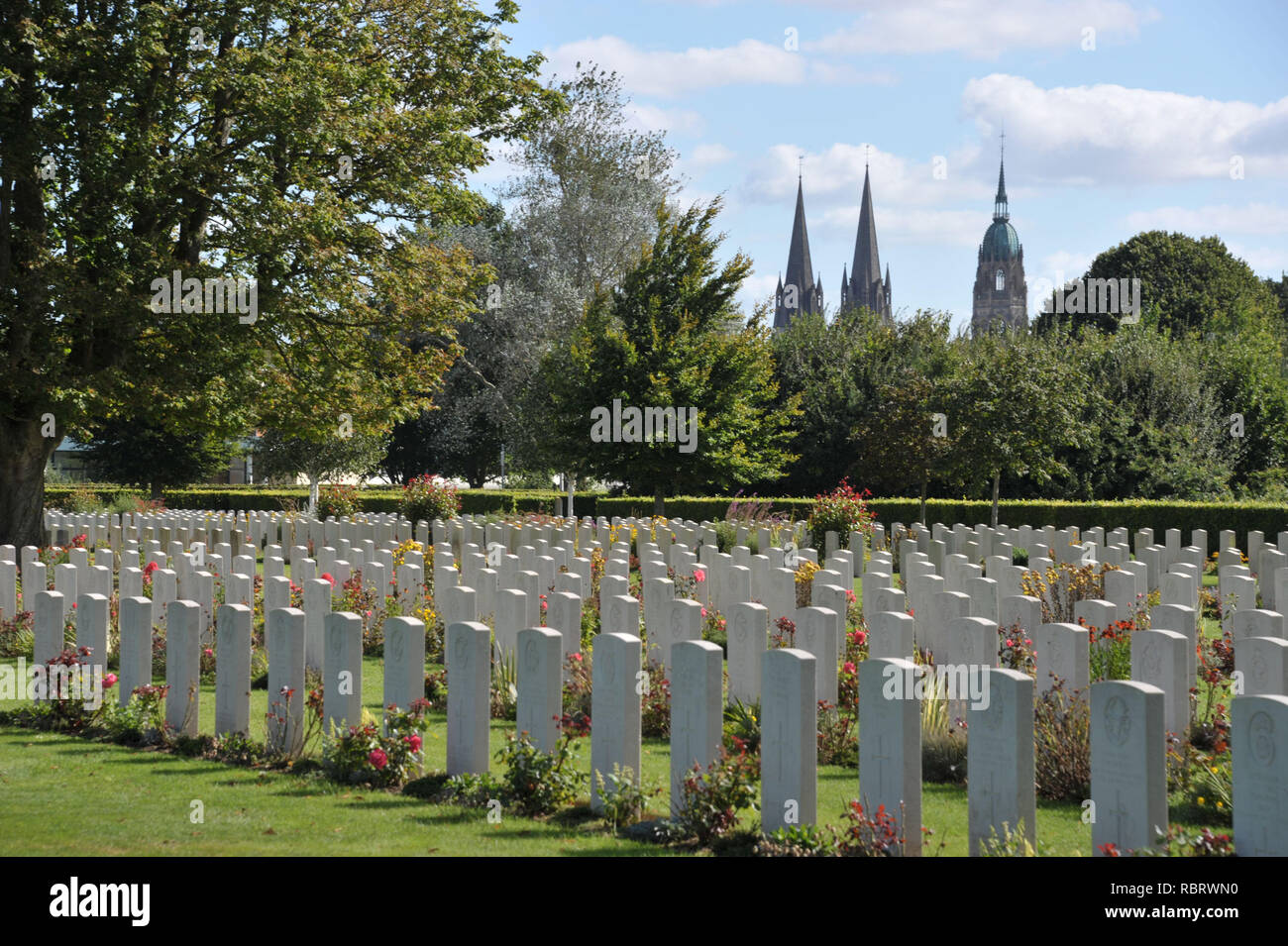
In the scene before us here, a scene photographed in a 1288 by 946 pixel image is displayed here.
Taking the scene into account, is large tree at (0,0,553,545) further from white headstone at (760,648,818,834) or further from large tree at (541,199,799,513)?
white headstone at (760,648,818,834)

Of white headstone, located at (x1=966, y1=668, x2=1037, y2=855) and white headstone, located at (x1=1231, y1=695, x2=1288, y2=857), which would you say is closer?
white headstone, located at (x1=1231, y1=695, x2=1288, y2=857)

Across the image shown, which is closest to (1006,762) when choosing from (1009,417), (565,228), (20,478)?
(20,478)

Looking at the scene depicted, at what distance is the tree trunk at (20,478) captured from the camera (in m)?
16.3

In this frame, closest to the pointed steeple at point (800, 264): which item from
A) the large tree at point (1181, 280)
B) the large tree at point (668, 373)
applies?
the large tree at point (1181, 280)

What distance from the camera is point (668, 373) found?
79.8 ft

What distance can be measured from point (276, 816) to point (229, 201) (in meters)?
12.0

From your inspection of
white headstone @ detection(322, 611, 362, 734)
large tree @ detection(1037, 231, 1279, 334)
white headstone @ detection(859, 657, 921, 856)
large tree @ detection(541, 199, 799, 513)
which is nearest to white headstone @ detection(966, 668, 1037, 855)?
white headstone @ detection(859, 657, 921, 856)

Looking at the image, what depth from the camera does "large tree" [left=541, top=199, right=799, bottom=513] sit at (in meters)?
24.4

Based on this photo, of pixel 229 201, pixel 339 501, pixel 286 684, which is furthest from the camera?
pixel 339 501

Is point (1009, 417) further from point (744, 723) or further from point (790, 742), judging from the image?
point (790, 742)

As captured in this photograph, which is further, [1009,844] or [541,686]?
[541,686]

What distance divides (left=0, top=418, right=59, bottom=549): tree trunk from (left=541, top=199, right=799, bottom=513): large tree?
437 inches

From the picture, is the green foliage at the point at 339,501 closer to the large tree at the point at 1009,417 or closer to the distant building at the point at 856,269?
the large tree at the point at 1009,417
